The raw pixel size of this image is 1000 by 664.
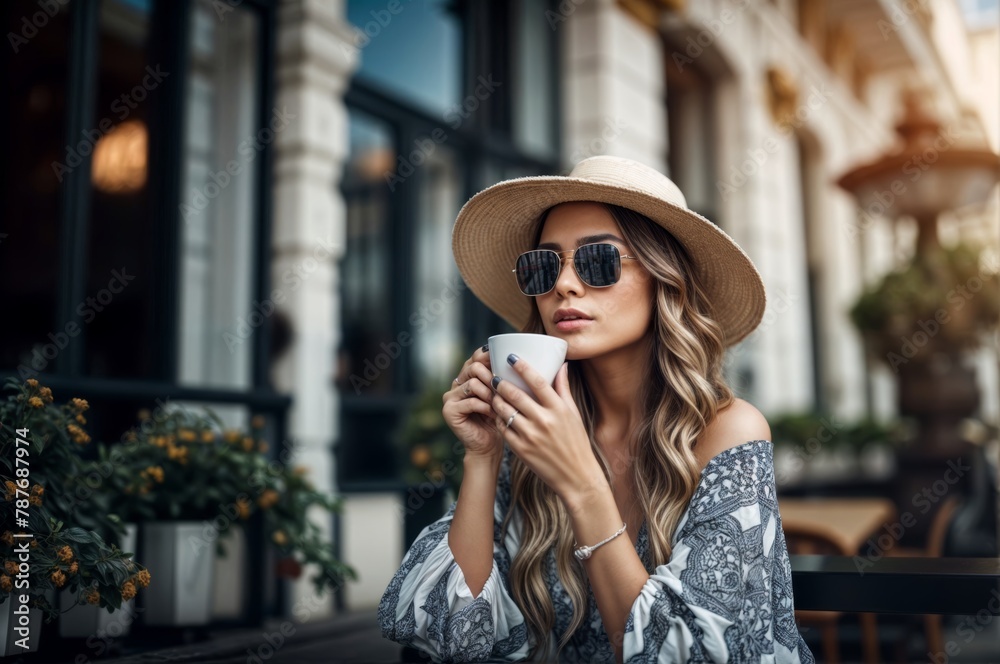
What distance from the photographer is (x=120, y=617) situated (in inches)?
102

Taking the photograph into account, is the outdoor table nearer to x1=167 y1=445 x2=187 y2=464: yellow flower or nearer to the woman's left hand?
the woman's left hand

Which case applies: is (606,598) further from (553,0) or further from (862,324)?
(553,0)

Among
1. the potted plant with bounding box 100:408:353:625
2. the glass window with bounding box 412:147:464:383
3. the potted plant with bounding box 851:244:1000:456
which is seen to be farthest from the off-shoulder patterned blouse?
the potted plant with bounding box 851:244:1000:456

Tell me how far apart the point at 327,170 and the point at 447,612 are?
3413 mm

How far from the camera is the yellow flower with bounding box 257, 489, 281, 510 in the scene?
3.14 meters

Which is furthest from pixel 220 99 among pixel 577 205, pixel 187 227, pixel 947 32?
pixel 947 32

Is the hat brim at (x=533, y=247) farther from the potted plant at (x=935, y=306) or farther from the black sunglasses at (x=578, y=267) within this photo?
the potted plant at (x=935, y=306)

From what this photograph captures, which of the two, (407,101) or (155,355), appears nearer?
(155,355)

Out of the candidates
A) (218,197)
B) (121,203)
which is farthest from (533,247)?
(121,203)

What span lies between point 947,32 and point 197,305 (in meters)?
19.6

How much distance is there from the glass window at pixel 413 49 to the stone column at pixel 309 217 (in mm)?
419

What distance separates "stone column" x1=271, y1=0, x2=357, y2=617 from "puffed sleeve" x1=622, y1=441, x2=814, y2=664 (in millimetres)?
3142

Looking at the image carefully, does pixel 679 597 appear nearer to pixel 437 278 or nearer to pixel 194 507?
pixel 194 507

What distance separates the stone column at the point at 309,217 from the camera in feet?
15.1
